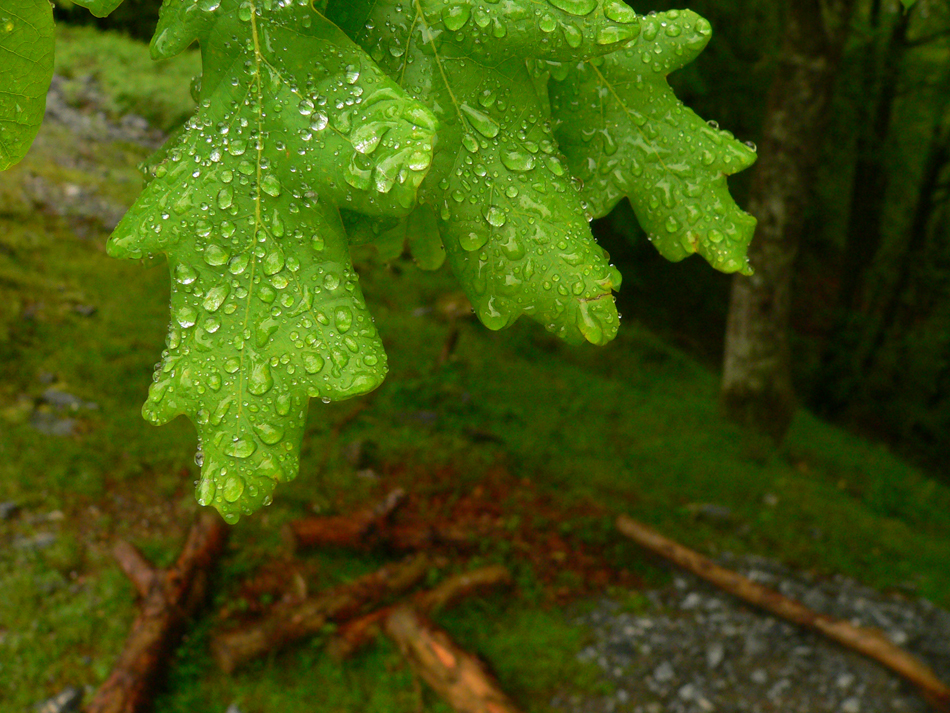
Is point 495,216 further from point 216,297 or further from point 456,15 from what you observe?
point 216,297

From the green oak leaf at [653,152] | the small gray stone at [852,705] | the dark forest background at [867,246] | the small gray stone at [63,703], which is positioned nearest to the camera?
the green oak leaf at [653,152]

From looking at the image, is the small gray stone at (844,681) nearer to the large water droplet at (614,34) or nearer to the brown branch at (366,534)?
the brown branch at (366,534)

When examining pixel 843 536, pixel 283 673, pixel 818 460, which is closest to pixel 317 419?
pixel 283 673

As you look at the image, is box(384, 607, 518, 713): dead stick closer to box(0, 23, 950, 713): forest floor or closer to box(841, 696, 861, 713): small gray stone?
box(0, 23, 950, 713): forest floor

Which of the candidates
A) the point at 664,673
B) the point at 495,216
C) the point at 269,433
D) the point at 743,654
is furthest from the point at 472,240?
the point at 743,654

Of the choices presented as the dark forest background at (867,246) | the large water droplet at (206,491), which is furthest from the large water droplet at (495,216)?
the dark forest background at (867,246)
